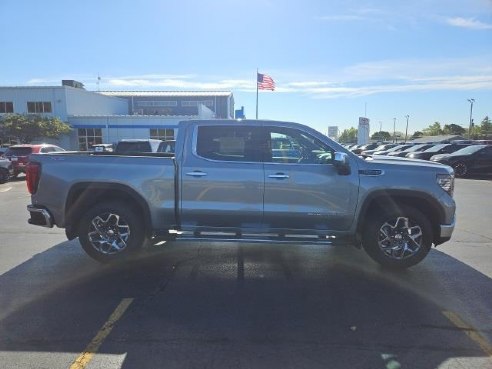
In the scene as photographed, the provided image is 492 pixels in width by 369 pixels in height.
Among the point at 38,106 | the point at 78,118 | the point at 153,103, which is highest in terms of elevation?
the point at 153,103

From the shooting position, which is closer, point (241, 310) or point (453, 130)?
point (241, 310)

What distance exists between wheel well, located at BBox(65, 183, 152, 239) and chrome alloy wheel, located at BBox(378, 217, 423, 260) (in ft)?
9.95

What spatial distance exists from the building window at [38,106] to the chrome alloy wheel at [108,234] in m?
42.2

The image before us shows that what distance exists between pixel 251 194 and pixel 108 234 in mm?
1978

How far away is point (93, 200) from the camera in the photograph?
232 inches

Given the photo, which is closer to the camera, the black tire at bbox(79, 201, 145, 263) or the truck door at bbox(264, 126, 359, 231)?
the truck door at bbox(264, 126, 359, 231)

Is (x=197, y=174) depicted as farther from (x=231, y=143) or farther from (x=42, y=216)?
(x=42, y=216)

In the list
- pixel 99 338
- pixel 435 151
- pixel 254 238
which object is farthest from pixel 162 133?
pixel 99 338

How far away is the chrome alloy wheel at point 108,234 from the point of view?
5.83 meters

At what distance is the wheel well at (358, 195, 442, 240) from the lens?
564 cm

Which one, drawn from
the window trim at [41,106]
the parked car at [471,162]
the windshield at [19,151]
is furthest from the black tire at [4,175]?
the window trim at [41,106]

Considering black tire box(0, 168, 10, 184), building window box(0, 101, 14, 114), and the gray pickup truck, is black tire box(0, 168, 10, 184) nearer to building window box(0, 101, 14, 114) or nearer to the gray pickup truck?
the gray pickup truck

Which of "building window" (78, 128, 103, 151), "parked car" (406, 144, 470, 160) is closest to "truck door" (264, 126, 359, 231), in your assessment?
"parked car" (406, 144, 470, 160)

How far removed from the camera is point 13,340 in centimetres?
376
